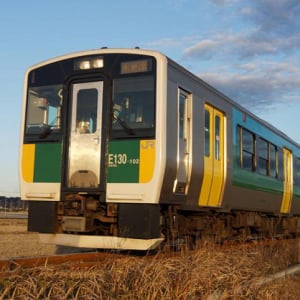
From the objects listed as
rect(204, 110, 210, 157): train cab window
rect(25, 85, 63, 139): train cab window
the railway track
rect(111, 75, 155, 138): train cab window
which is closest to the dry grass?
Answer: the railway track

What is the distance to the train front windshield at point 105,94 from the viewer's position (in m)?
8.33

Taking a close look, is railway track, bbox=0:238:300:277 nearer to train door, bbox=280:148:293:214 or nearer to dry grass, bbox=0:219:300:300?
dry grass, bbox=0:219:300:300

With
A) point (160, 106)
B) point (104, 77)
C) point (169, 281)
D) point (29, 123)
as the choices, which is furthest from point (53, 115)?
point (169, 281)

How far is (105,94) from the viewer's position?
866 centimetres

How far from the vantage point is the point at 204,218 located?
33.0 feet

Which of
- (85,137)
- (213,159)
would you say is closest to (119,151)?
(85,137)

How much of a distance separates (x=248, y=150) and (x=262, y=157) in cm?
116

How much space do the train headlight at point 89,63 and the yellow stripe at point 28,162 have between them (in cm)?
158

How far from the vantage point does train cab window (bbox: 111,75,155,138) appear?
26.9 ft

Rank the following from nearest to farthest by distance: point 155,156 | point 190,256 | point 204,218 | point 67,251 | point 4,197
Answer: point 190,256, point 155,156, point 204,218, point 67,251, point 4,197

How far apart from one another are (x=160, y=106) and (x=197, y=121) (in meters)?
1.40

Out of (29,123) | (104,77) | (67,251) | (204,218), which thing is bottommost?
(67,251)

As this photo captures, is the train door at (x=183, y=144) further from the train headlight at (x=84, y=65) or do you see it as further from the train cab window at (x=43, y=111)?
the train cab window at (x=43, y=111)

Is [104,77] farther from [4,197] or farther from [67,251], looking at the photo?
[4,197]
